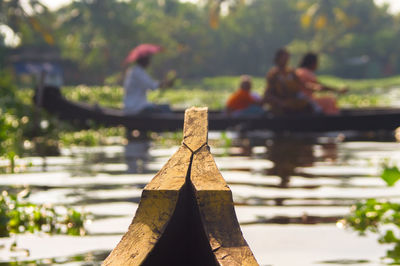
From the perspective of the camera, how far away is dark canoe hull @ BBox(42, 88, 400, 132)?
39.1 ft

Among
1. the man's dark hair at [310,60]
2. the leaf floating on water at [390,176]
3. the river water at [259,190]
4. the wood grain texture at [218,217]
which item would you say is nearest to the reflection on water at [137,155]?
the river water at [259,190]

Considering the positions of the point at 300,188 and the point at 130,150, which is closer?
the point at 300,188

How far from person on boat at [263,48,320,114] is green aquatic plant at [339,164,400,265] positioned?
6.42 meters

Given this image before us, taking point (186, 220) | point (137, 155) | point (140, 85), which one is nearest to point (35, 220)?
point (186, 220)

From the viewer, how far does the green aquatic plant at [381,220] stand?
4195 mm

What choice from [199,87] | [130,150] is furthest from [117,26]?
[130,150]

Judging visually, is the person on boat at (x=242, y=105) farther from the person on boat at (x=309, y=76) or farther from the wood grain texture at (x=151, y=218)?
the wood grain texture at (x=151, y=218)

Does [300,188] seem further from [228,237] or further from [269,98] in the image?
[269,98]

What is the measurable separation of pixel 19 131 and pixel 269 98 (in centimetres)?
391

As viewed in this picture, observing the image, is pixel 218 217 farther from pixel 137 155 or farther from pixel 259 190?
pixel 137 155

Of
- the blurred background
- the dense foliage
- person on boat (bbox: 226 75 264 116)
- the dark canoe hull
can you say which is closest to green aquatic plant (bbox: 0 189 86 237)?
the blurred background

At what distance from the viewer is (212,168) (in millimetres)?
2541

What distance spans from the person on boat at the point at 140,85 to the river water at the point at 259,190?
40.6 inches

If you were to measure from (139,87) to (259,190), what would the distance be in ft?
19.4
